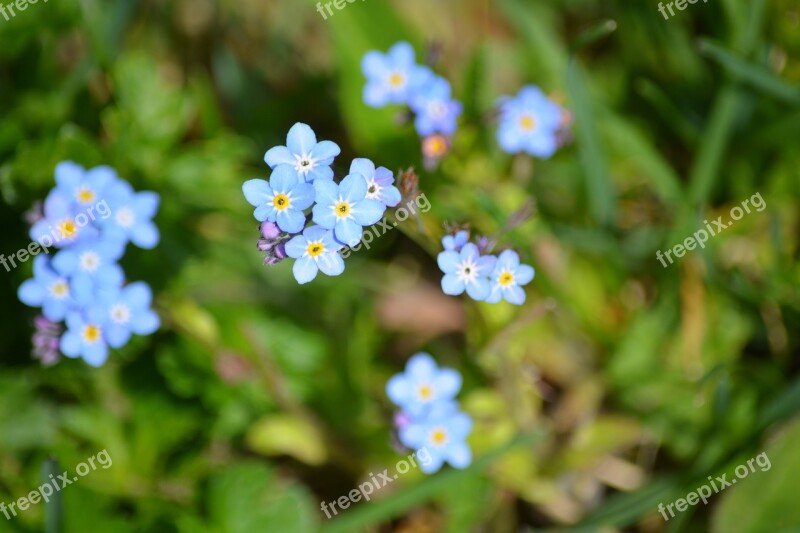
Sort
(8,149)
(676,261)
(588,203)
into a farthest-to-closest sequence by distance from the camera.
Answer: (588,203) → (676,261) → (8,149)

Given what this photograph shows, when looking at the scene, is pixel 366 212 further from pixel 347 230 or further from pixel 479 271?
pixel 479 271

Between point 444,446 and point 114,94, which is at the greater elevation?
point 114,94

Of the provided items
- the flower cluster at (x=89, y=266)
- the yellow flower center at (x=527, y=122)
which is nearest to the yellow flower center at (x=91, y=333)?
the flower cluster at (x=89, y=266)

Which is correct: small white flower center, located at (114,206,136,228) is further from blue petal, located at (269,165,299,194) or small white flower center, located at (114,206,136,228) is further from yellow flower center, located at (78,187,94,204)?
blue petal, located at (269,165,299,194)

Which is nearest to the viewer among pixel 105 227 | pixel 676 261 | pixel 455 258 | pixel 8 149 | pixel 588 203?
pixel 455 258

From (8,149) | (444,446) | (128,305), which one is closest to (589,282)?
→ (444,446)

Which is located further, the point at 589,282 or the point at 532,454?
the point at 589,282

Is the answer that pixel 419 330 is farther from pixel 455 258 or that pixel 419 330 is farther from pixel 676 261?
pixel 455 258
